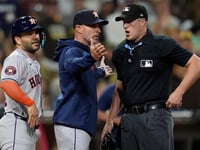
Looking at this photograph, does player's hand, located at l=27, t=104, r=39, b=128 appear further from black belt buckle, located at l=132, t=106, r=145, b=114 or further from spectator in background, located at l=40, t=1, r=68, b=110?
spectator in background, located at l=40, t=1, r=68, b=110

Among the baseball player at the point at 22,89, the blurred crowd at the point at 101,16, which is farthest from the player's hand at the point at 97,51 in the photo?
the blurred crowd at the point at 101,16

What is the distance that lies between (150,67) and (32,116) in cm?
103

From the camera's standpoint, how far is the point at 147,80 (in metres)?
5.18

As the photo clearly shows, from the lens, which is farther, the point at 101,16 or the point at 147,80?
the point at 101,16

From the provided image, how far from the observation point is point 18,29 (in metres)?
5.21

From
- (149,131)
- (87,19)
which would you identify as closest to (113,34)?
(87,19)

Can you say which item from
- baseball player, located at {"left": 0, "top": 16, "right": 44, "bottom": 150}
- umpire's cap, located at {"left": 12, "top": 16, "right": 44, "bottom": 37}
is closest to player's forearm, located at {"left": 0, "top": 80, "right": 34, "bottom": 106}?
baseball player, located at {"left": 0, "top": 16, "right": 44, "bottom": 150}

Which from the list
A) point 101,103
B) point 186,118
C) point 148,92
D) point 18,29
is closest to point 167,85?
point 148,92

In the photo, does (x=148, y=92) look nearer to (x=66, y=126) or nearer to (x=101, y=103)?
(x=66, y=126)

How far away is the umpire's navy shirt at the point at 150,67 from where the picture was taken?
5.17m

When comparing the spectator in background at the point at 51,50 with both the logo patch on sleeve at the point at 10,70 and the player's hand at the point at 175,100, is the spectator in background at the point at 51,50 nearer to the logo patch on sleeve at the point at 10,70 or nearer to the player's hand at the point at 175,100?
the logo patch on sleeve at the point at 10,70

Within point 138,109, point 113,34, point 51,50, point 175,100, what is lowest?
point 51,50

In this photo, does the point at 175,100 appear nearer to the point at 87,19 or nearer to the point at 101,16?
the point at 87,19

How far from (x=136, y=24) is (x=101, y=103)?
2.05 metres
